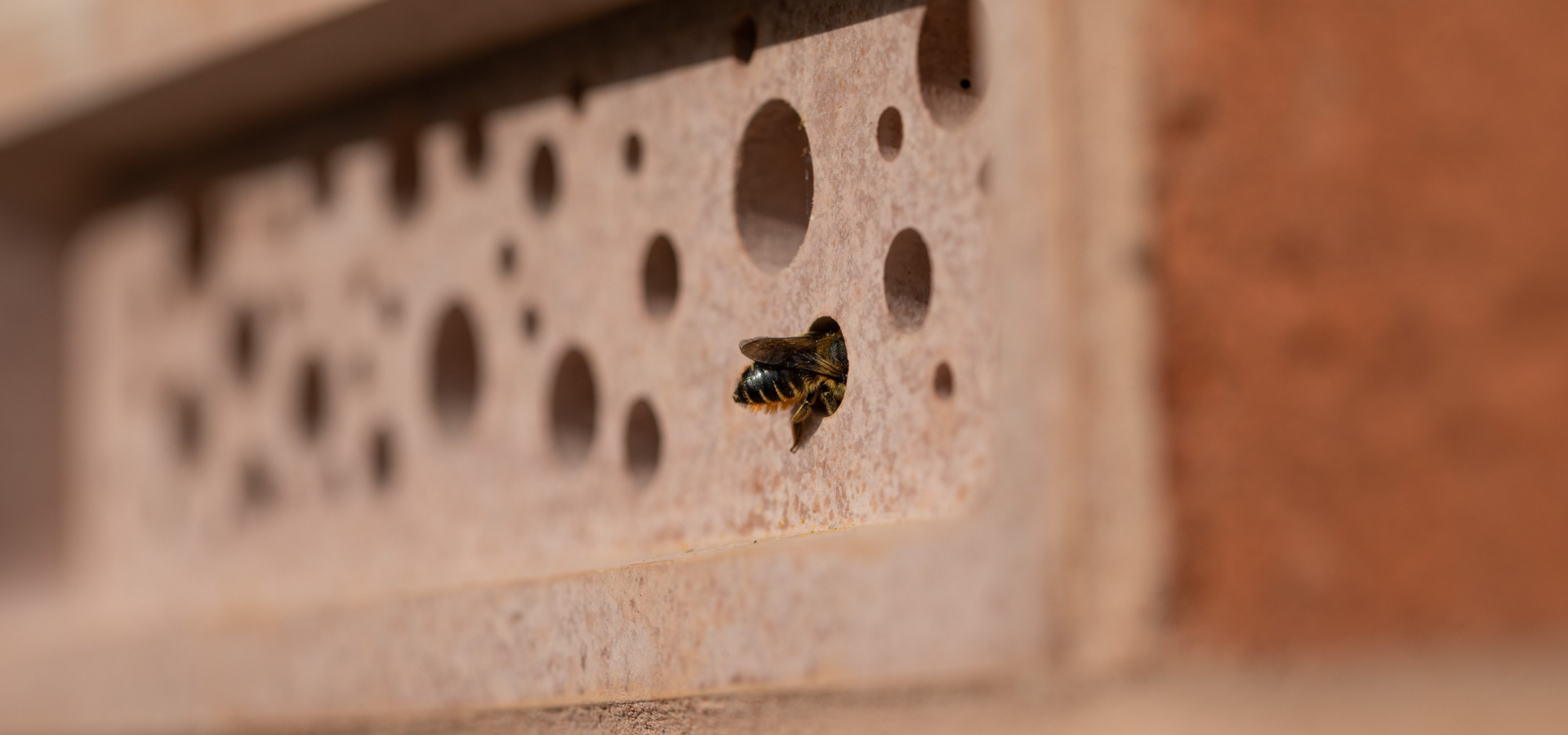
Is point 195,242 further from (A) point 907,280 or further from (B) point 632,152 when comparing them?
(A) point 907,280

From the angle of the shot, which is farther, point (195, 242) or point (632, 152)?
point (195, 242)

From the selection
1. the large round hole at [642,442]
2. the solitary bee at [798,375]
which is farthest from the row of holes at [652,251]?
the solitary bee at [798,375]

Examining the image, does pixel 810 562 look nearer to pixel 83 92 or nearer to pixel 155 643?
pixel 155 643

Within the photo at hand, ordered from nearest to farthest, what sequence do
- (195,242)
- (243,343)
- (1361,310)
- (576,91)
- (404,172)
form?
(1361,310)
(576,91)
(404,172)
(243,343)
(195,242)

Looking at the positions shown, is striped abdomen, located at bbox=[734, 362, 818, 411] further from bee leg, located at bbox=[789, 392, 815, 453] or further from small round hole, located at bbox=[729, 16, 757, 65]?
small round hole, located at bbox=[729, 16, 757, 65]

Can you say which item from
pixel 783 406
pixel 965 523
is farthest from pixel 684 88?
pixel 965 523

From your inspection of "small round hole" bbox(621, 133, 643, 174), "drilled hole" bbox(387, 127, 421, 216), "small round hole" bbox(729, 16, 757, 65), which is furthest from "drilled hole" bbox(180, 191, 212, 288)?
"small round hole" bbox(729, 16, 757, 65)

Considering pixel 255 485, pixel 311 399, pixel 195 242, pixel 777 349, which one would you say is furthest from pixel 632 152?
pixel 195 242
